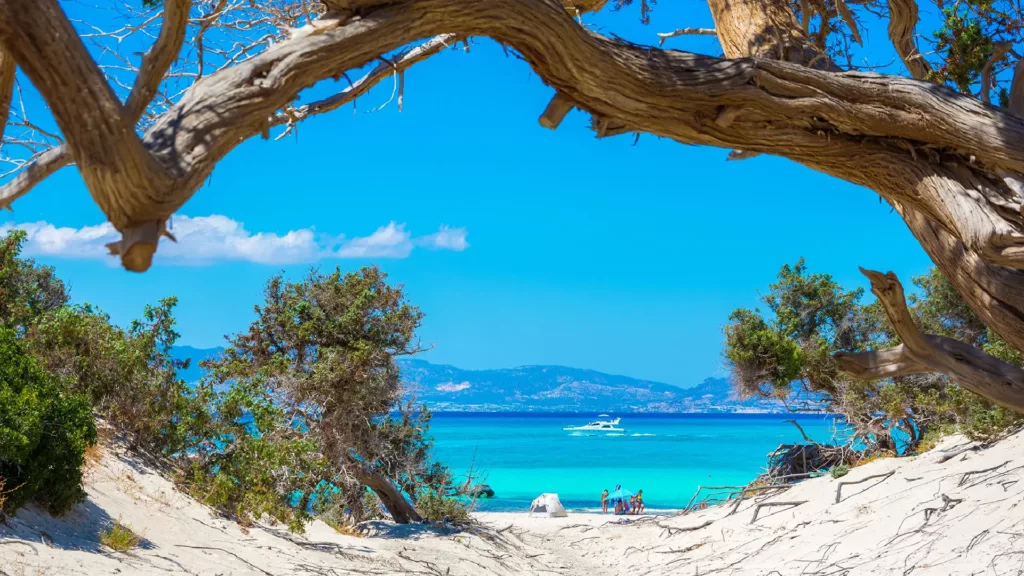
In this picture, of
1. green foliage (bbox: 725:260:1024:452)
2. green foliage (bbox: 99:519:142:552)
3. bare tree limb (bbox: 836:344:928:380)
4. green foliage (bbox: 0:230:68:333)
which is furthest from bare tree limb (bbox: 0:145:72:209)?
green foliage (bbox: 725:260:1024:452)

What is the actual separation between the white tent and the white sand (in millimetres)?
7938

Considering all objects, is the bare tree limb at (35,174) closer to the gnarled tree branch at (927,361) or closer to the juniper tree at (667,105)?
the juniper tree at (667,105)

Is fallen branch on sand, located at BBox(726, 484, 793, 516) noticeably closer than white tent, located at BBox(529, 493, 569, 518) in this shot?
Yes

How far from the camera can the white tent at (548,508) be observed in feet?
72.9

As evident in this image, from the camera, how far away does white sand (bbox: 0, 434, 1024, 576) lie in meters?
6.57

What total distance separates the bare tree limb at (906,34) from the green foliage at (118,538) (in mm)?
6586

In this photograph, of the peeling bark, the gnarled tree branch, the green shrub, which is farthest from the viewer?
the peeling bark

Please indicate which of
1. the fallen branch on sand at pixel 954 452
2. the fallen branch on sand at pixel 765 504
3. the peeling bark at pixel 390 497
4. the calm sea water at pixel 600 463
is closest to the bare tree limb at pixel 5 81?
the peeling bark at pixel 390 497

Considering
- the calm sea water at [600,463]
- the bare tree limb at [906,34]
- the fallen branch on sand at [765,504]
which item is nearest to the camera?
the bare tree limb at [906,34]

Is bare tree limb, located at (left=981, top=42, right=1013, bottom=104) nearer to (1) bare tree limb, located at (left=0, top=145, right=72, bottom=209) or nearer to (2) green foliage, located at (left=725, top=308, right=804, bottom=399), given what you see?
(1) bare tree limb, located at (left=0, top=145, right=72, bottom=209)

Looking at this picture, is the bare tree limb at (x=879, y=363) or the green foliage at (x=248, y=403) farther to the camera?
the green foliage at (x=248, y=403)

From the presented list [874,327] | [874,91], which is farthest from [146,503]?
[874,327]

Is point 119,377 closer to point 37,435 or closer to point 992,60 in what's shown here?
point 37,435

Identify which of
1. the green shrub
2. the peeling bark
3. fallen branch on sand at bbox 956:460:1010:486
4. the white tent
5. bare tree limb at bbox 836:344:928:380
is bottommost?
the green shrub
